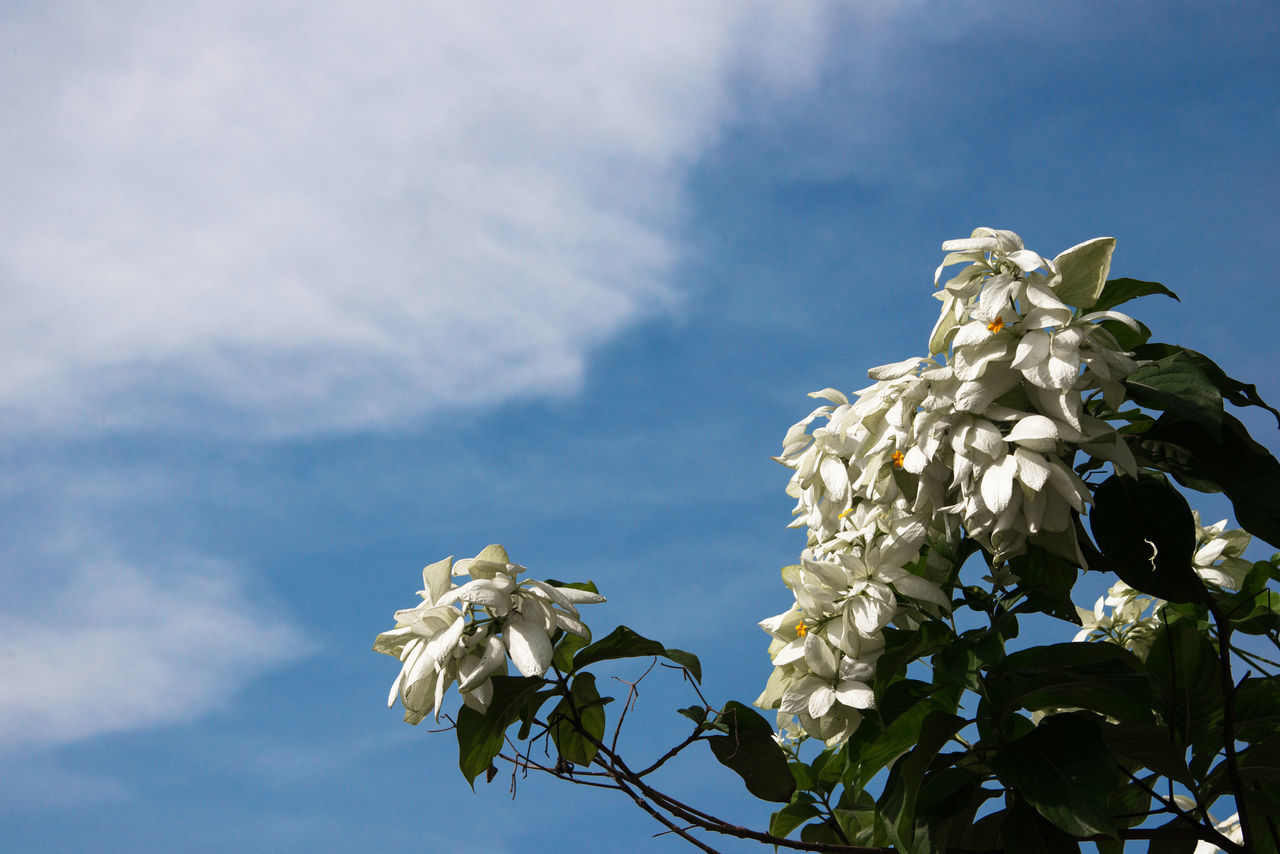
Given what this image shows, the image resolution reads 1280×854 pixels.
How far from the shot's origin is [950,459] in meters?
1.27

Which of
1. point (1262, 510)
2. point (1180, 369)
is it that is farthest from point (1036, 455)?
point (1262, 510)

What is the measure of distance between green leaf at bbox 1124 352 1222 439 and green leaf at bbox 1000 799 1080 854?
0.54 meters

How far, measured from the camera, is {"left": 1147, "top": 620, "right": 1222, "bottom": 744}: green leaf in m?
1.45

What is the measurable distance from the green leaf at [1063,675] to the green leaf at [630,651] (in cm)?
39

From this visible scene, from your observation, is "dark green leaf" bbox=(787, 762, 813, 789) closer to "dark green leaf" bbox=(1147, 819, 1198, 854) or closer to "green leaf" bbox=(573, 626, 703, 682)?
"green leaf" bbox=(573, 626, 703, 682)

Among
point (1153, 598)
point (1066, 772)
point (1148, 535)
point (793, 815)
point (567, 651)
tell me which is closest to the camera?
point (1066, 772)

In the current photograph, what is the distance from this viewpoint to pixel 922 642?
54.8 inches

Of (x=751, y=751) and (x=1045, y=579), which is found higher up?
(x=1045, y=579)

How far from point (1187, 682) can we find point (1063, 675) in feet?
1.06

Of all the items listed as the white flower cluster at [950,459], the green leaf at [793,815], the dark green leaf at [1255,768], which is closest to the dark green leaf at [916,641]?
the white flower cluster at [950,459]

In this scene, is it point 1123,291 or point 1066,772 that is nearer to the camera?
point 1066,772

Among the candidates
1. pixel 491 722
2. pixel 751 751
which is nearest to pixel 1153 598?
pixel 751 751

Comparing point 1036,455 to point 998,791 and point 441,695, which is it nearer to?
point 998,791

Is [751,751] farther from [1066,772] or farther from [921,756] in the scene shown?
[1066,772]
